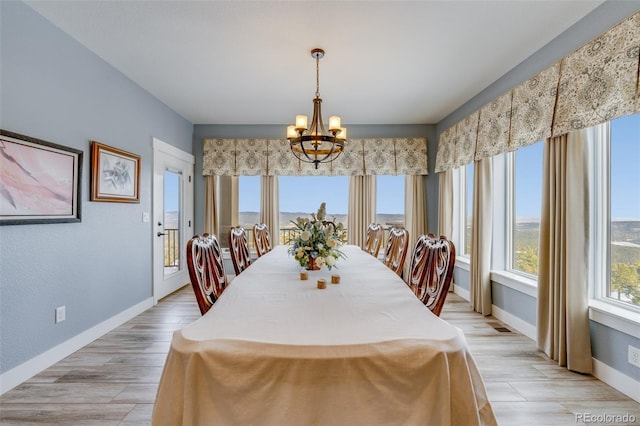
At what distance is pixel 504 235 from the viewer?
3627 mm

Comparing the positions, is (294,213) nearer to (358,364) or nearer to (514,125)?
(514,125)

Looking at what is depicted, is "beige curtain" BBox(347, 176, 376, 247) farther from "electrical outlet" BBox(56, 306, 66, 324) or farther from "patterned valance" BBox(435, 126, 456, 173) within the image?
"electrical outlet" BBox(56, 306, 66, 324)

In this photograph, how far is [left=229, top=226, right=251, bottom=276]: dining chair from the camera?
2522 mm

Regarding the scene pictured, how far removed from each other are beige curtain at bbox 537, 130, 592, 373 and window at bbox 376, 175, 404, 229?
2848mm

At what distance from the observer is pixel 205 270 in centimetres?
169

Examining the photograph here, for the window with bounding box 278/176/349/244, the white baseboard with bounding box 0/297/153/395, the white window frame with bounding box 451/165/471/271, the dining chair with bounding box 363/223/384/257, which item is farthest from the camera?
the window with bounding box 278/176/349/244

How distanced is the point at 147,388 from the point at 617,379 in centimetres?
325

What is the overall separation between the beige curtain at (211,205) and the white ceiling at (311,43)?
161 centimetres

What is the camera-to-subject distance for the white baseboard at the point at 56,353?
2129mm

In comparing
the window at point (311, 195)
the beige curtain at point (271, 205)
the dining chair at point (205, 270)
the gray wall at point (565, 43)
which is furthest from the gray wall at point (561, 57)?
the beige curtain at point (271, 205)

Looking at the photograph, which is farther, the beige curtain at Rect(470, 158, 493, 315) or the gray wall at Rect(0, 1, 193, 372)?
the beige curtain at Rect(470, 158, 493, 315)

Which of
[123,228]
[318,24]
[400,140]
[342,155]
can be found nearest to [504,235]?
[400,140]

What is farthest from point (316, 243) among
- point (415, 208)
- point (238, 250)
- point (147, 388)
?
point (415, 208)

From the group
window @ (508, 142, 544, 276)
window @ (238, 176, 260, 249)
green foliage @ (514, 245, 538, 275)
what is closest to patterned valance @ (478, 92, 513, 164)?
window @ (508, 142, 544, 276)
